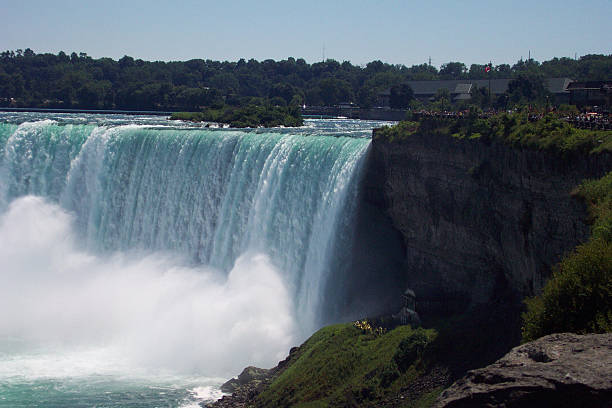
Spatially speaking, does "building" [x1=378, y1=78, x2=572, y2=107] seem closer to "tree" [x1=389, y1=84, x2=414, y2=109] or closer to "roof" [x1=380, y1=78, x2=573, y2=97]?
"roof" [x1=380, y1=78, x2=573, y2=97]

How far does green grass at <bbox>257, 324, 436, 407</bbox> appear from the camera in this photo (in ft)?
64.7

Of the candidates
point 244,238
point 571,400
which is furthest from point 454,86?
point 571,400

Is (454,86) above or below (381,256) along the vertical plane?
above

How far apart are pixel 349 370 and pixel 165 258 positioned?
14.2 meters

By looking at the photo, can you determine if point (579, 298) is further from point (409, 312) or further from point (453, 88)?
point (453, 88)

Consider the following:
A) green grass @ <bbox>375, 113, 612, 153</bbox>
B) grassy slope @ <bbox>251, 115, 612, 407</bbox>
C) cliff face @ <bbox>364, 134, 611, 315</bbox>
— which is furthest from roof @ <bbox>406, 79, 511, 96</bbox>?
grassy slope @ <bbox>251, 115, 612, 407</bbox>

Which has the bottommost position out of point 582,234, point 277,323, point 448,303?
point 277,323

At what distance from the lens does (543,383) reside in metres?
8.12

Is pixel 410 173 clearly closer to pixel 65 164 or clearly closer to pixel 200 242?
pixel 200 242

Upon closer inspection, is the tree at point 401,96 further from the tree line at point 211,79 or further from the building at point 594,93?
the building at point 594,93

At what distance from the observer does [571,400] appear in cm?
801

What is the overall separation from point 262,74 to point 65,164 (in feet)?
276

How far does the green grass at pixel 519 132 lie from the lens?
18.6 m

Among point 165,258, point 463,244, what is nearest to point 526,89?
point 165,258
